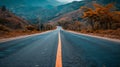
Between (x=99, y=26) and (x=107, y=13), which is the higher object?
(x=107, y=13)

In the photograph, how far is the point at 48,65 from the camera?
17.4 ft

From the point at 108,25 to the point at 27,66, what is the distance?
174 ft

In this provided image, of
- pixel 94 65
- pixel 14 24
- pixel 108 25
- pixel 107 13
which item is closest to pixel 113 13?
pixel 107 13

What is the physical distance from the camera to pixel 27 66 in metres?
5.17

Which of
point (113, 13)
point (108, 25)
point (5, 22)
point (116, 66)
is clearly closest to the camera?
point (116, 66)

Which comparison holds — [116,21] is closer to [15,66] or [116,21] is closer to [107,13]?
[107,13]

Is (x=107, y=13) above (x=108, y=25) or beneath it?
above

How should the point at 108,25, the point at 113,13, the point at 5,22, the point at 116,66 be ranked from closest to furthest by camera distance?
the point at 116,66, the point at 113,13, the point at 108,25, the point at 5,22

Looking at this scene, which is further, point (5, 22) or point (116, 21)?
point (5, 22)

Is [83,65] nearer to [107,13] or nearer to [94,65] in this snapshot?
[94,65]

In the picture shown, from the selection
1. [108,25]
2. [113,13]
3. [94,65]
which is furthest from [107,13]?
[94,65]

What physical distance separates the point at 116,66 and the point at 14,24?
299 ft

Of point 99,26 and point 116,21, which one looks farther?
point 99,26

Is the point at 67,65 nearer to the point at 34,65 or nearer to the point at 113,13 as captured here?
the point at 34,65
